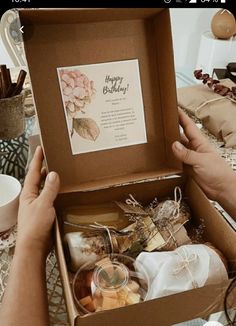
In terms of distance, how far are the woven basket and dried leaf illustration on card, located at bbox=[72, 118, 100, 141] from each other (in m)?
0.14

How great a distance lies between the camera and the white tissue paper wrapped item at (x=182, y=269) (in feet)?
2.02

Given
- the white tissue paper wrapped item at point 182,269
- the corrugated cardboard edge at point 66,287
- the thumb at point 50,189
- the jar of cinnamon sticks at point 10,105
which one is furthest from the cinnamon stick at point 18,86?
the white tissue paper wrapped item at point 182,269

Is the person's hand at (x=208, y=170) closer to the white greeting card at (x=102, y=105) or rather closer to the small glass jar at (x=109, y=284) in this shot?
the white greeting card at (x=102, y=105)

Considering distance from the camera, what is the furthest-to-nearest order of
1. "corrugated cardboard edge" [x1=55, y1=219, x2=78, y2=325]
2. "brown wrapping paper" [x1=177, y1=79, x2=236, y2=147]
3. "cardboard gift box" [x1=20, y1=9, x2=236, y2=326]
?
"brown wrapping paper" [x1=177, y1=79, x2=236, y2=147] < "cardboard gift box" [x1=20, y1=9, x2=236, y2=326] < "corrugated cardboard edge" [x1=55, y1=219, x2=78, y2=325]

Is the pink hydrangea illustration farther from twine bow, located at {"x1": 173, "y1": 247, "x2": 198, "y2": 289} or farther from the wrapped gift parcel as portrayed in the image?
twine bow, located at {"x1": 173, "y1": 247, "x2": 198, "y2": 289}

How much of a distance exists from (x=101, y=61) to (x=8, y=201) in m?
0.35

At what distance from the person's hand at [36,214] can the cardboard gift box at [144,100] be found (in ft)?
0.16

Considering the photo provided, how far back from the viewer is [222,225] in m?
0.74

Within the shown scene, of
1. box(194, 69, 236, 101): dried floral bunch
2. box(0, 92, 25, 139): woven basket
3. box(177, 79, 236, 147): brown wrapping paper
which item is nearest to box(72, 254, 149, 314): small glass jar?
box(0, 92, 25, 139): woven basket


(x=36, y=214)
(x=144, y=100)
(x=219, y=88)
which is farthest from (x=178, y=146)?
(x=219, y=88)

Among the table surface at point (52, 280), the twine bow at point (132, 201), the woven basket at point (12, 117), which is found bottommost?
the table surface at point (52, 280)

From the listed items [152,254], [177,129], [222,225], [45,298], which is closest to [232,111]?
[177,129]

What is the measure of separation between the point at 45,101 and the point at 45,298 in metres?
0.39

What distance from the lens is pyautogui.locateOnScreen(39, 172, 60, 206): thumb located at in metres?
0.74
